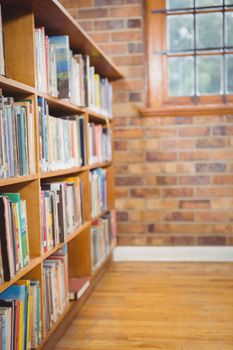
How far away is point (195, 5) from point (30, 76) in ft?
6.81

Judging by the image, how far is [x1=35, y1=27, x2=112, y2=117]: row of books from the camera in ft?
6.78

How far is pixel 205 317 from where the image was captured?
2443 millimetres

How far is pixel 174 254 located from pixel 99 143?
109cm

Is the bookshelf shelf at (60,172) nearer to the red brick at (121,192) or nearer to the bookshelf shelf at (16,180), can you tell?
the bookshelf shelf at (16,180)

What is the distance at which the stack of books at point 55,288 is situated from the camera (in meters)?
2.07

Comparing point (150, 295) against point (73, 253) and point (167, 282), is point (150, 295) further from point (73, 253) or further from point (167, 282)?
point (73, 253)

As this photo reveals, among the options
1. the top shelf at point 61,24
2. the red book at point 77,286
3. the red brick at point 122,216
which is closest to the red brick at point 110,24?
the top shelf at point 61,24

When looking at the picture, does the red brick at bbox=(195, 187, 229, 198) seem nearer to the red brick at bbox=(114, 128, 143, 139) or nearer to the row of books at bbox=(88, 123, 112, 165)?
the red brick at bbox=(114, 128, 143, 139)

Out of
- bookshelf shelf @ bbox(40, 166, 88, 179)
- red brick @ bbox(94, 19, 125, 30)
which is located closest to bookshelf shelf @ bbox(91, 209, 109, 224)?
bookshelf shelf @ bbox(40, 166, 88, 179)

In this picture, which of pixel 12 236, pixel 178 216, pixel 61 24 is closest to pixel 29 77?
pixel 61 24

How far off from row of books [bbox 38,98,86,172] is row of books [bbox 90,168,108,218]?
1.10 feet

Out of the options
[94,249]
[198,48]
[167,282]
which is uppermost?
[198,48]

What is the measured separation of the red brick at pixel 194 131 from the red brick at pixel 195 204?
0.51m

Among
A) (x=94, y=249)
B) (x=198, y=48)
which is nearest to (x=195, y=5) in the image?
(x=198, y=48)
